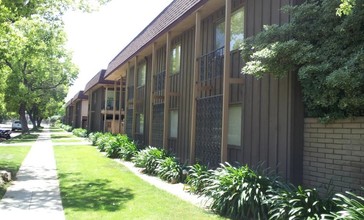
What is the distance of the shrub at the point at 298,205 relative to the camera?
231 inches

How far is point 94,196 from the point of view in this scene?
919 centimetres

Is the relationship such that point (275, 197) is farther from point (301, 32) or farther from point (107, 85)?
point (107, 85)

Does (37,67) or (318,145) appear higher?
(37,67)

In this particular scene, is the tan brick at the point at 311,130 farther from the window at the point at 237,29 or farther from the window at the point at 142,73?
the window at the point at 142,73

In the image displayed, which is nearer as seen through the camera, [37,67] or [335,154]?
[335,154]

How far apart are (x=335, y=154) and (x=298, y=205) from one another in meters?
1.92

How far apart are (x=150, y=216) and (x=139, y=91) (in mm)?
14567

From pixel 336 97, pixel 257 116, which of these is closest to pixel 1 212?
pixel 257 116

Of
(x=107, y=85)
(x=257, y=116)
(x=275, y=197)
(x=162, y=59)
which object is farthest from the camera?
(x=107, y=85)

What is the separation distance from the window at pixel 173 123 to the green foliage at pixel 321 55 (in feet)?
24.9

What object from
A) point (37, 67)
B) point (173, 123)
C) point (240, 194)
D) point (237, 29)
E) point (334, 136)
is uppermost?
point (37, 67)

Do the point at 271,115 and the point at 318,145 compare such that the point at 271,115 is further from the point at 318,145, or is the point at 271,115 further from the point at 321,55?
the point at 321,55

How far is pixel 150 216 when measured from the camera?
23.9 feet

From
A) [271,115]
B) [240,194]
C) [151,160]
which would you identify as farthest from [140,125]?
[240,194]
